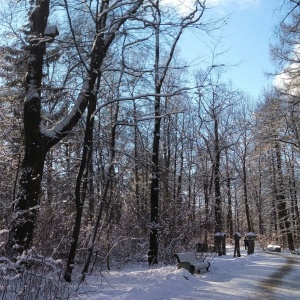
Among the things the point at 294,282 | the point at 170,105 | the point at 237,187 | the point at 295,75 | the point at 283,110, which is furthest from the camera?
the point at 237,187

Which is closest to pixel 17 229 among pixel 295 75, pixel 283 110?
pixel 295 75

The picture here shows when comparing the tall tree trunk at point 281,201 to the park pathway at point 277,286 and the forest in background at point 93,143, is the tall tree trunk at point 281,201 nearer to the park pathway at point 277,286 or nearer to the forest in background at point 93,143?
the forest in background at point 93,143

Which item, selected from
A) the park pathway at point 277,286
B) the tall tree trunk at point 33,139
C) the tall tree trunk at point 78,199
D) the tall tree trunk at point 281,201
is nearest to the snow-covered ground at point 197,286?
the park pathway at point 277,286

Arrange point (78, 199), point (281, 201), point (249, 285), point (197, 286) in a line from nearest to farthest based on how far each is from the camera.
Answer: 1. point (197, 286)
2. point (249, 285)
3. point (78, 199)
4. point (281, 201)

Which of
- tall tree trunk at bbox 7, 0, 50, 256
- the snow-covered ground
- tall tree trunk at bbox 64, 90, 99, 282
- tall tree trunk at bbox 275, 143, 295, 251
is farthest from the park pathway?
tall tree trunk at bbox 275, 143, 295, 251

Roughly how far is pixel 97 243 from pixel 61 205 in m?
2.47

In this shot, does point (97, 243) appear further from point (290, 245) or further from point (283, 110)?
point (290, 245)

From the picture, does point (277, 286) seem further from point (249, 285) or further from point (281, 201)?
point (281, 201)

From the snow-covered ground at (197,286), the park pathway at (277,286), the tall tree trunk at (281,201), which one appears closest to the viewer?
the snow-covered ground at (197,286)

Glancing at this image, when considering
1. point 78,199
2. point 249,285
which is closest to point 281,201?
point 249,285

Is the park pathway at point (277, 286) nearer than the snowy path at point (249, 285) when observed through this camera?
No

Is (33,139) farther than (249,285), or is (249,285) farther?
(33,139)

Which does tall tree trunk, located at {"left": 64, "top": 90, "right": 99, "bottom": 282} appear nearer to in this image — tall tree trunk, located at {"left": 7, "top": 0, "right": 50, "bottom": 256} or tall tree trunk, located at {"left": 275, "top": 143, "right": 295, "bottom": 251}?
tall tree trunk, located at {"left": 7, "top": 0, "right": 50, "bottom": 256}

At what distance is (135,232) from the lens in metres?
15.6
